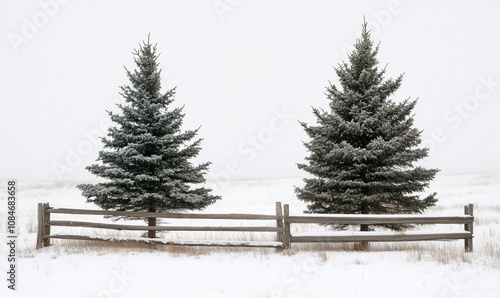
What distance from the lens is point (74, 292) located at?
9523 mm

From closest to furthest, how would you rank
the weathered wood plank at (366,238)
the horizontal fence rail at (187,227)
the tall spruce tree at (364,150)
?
the weathered wood plank at (366,238) → the horizontal fence rail at (187,227) → the tall spruce tree at (364,150)

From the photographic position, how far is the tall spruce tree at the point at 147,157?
48.4 ft

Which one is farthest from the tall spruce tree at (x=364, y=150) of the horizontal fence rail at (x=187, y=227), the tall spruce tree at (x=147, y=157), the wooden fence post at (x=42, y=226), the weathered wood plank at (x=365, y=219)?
the wooden fence post at (x=42, y=226)

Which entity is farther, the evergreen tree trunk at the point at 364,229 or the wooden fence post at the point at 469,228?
the evergreen tree trunk at the point at 364,229

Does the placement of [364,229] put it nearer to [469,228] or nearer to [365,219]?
[365,219]

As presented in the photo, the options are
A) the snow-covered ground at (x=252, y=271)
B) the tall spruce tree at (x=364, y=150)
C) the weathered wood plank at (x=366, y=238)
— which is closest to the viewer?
the snow-covered ground at (x=252, y=271)

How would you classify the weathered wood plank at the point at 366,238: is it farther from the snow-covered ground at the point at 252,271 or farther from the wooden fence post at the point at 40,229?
the wooden fence post at the point at 40,229

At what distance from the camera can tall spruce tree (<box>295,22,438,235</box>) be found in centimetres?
1413

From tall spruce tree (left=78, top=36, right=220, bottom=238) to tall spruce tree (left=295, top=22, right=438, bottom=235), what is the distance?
424cm

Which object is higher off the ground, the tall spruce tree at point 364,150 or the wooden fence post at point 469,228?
the tall spruce tree at point 364,150

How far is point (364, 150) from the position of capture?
13.9 meters

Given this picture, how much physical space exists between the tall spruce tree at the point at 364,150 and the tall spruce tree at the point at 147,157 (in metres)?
4.24

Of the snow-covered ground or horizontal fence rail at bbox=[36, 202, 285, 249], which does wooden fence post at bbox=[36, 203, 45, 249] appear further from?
the snow-covered ground

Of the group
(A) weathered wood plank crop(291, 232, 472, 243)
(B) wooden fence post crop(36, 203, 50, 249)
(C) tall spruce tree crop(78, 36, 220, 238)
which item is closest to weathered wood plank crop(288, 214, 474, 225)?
(A) weathered wood plank crop(291, 232, 472, 243)
